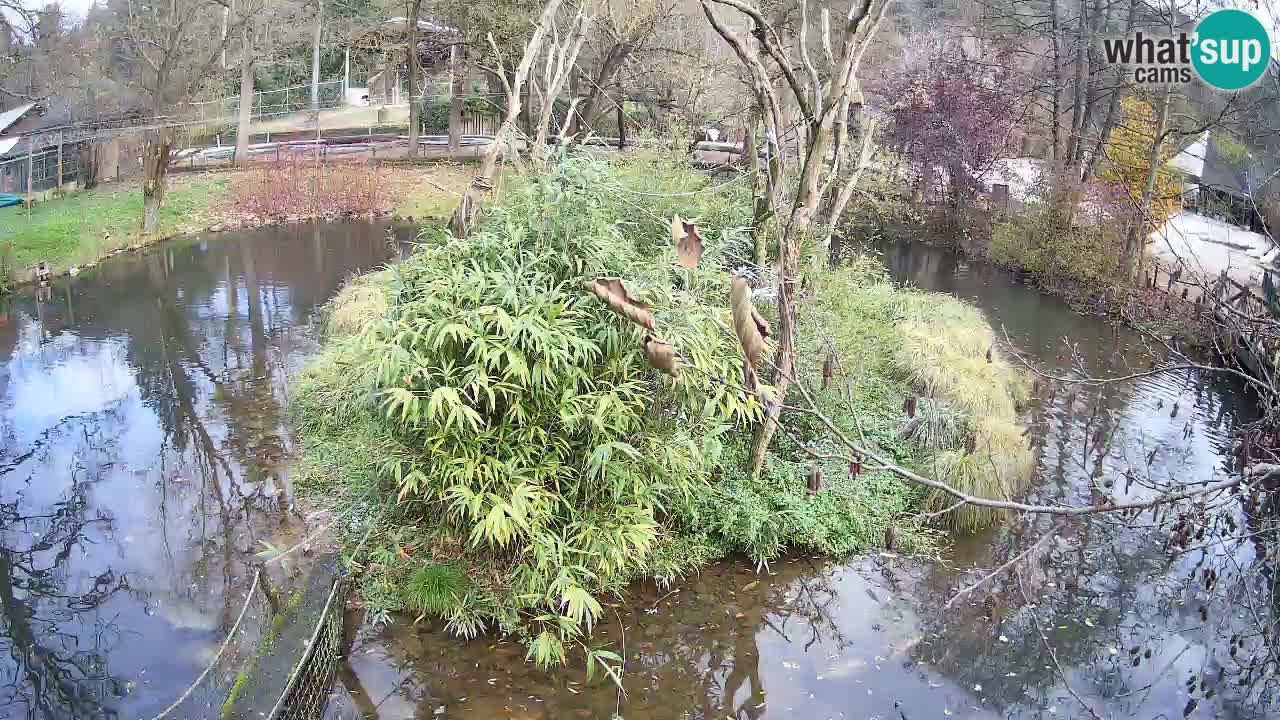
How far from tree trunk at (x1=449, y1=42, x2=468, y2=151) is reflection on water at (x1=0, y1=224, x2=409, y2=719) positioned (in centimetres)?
938

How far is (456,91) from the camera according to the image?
73.0 ft

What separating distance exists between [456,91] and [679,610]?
61.2 ft

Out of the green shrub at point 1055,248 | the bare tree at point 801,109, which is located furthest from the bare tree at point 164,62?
the green shrub at point 1055,248

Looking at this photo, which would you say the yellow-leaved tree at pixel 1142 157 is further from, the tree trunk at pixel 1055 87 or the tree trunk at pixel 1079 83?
the tree trunk at pixel 1055 87

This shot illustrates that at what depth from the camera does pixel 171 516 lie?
6.87 m

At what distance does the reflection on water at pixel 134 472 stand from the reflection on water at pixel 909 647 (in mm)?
1269

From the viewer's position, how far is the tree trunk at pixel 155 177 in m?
14.5

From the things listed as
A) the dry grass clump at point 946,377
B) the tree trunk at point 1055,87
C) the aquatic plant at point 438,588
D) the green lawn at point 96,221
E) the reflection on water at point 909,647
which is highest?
the tree trunk at point 1055,87

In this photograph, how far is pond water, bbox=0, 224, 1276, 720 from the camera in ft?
16.8

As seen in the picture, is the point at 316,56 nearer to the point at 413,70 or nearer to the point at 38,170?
the point at 413,70

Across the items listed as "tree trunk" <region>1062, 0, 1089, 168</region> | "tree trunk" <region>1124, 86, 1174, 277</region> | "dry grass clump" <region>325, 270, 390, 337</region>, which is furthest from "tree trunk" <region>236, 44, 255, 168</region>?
"tree trunk" <region>1124, 86, 1174, 277</region>

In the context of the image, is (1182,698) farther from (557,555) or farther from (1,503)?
(1,503)

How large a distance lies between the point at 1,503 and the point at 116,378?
2714mm

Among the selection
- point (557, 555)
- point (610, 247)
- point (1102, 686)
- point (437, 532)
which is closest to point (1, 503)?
point (437, 532)
